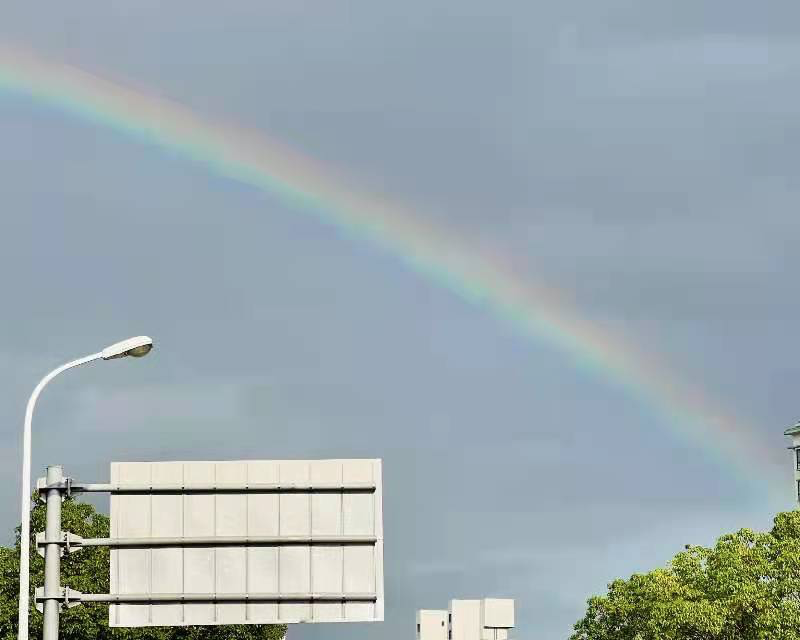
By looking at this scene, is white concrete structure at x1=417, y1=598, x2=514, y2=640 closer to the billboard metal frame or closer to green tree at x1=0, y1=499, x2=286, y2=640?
the billboard metal frame

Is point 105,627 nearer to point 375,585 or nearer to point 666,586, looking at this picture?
point 666,586

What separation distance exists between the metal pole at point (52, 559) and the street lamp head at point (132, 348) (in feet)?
8.56

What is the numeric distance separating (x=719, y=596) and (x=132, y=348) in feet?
140

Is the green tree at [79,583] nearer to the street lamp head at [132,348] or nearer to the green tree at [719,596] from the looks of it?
the green tree at [719,596]

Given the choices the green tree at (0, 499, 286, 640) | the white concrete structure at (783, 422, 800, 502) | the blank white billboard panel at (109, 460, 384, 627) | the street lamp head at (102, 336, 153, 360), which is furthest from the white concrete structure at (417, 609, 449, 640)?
the white concrete structure at (783, 422, 800, 502)

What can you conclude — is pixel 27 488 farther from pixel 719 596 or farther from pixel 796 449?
pixel 796 449

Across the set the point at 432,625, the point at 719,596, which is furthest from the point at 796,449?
the point at 432,625

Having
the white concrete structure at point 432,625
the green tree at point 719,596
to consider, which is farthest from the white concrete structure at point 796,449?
the white concrete structure at point 432,625

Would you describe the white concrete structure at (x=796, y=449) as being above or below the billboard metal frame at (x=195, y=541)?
above

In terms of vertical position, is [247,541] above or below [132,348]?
below

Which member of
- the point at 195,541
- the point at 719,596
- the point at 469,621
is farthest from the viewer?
the point at 719,596

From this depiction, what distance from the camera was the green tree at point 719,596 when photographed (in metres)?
→ 60.2

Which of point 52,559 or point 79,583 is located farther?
point 79,583

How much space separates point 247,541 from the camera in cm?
2350
